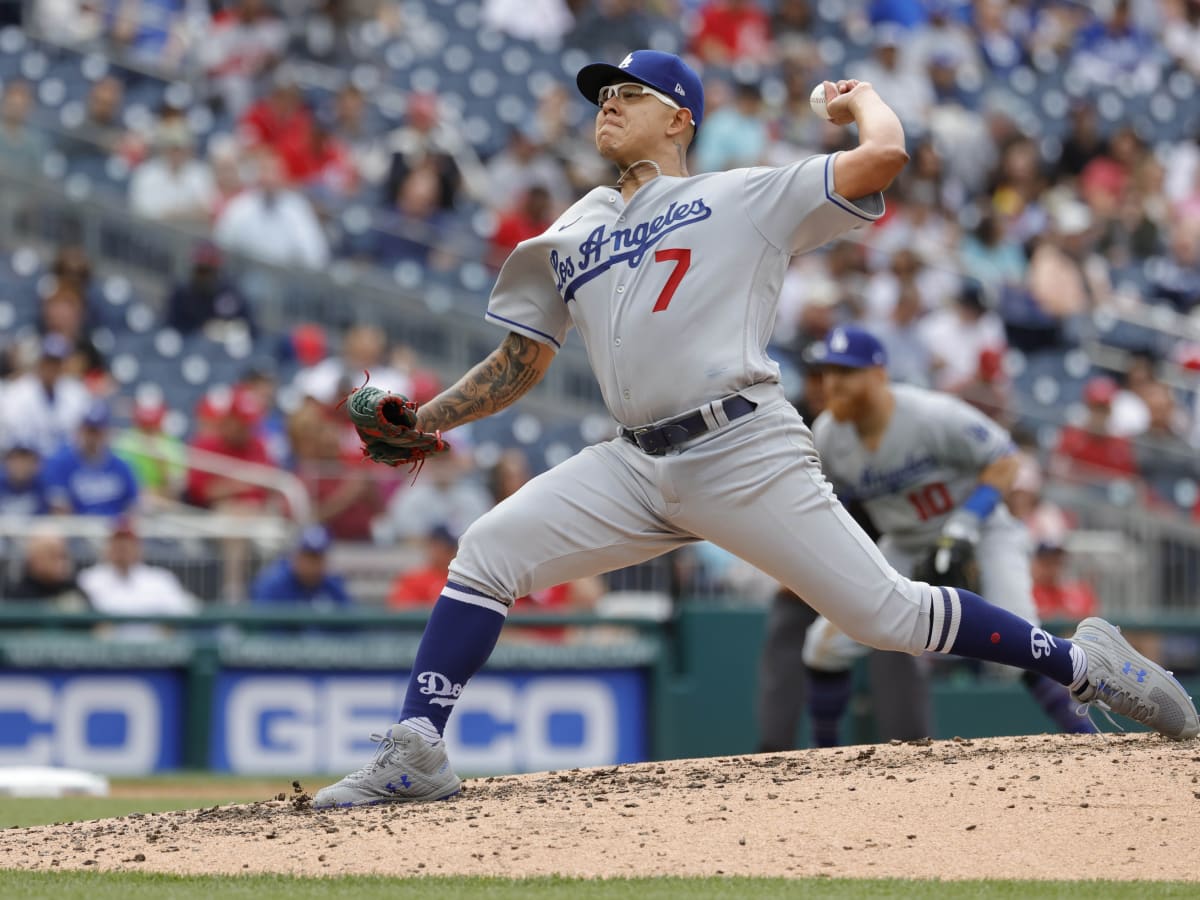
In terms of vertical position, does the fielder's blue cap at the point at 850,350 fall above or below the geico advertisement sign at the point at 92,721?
above

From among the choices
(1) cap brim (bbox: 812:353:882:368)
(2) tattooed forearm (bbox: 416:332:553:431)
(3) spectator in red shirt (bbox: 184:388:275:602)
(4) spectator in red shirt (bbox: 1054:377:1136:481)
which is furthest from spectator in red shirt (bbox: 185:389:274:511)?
(2) tattooed forearm (bbox: 416:332:553:431)

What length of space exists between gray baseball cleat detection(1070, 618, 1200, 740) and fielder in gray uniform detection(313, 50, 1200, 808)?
19mm

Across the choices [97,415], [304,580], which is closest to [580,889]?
[304,580]

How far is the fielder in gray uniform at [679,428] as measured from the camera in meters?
4.99

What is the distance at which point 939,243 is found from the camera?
15789 mm

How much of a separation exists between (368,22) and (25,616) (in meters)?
7.86

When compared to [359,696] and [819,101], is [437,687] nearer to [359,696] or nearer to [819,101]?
[819,101]

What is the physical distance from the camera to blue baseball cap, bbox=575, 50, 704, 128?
519 cm

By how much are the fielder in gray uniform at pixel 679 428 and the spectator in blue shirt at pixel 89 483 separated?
18.9 ft

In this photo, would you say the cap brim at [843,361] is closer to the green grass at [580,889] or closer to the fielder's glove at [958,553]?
the fielder's glove at [958,553]

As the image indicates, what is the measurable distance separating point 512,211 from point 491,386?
29.4ft

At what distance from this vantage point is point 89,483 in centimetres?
1066

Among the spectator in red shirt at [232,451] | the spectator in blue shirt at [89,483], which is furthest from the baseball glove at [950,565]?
the spectator in blue shirt at [89,483]

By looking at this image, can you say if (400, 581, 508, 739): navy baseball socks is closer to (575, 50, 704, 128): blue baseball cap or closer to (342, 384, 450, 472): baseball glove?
(342, 384, 450, 472): baseball glove
